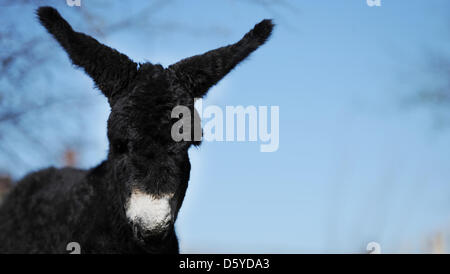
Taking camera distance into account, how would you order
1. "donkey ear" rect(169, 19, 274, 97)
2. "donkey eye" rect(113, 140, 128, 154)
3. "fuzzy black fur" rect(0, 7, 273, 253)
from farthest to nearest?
"donkey ear" rect(169, 19, 274, 97) < "donkey eye" rect(113, 140, 128, 154) < "fuzzy black fur" rect(0, 7, 273, 253)

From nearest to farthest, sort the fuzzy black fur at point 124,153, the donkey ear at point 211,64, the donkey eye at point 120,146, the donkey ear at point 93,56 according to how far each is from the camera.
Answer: the fuzzy black fur at point 124,153, the donkey eye at point 120,146, the donkey ear at point 93,56, the donkey ear at point 211,64

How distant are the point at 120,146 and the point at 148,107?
360mm

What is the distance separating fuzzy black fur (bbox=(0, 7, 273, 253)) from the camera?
10.6ft

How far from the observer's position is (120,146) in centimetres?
339

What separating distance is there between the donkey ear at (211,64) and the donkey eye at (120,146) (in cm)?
84

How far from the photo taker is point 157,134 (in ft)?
10.7

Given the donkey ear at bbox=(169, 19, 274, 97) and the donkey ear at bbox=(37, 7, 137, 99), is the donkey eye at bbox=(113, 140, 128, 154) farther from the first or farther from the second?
the donkey ear at bbox=(169, 19, 274, 97)

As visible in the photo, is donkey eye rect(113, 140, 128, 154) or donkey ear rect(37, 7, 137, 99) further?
donkey ear rect(37, 7, 137, 99)

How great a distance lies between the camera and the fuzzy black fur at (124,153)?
3.23 meters

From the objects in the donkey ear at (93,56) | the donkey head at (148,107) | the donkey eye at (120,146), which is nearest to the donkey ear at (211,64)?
the donkey head at (148,107)

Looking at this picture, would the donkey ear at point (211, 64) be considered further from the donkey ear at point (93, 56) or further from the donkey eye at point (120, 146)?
the donkey eye at point (120, 146)

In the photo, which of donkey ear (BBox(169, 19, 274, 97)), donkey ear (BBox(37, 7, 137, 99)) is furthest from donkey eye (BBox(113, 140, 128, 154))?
donkey ear (BBox(169, 19, 274, 97))

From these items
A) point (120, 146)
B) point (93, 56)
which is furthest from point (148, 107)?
point (93, 56)
